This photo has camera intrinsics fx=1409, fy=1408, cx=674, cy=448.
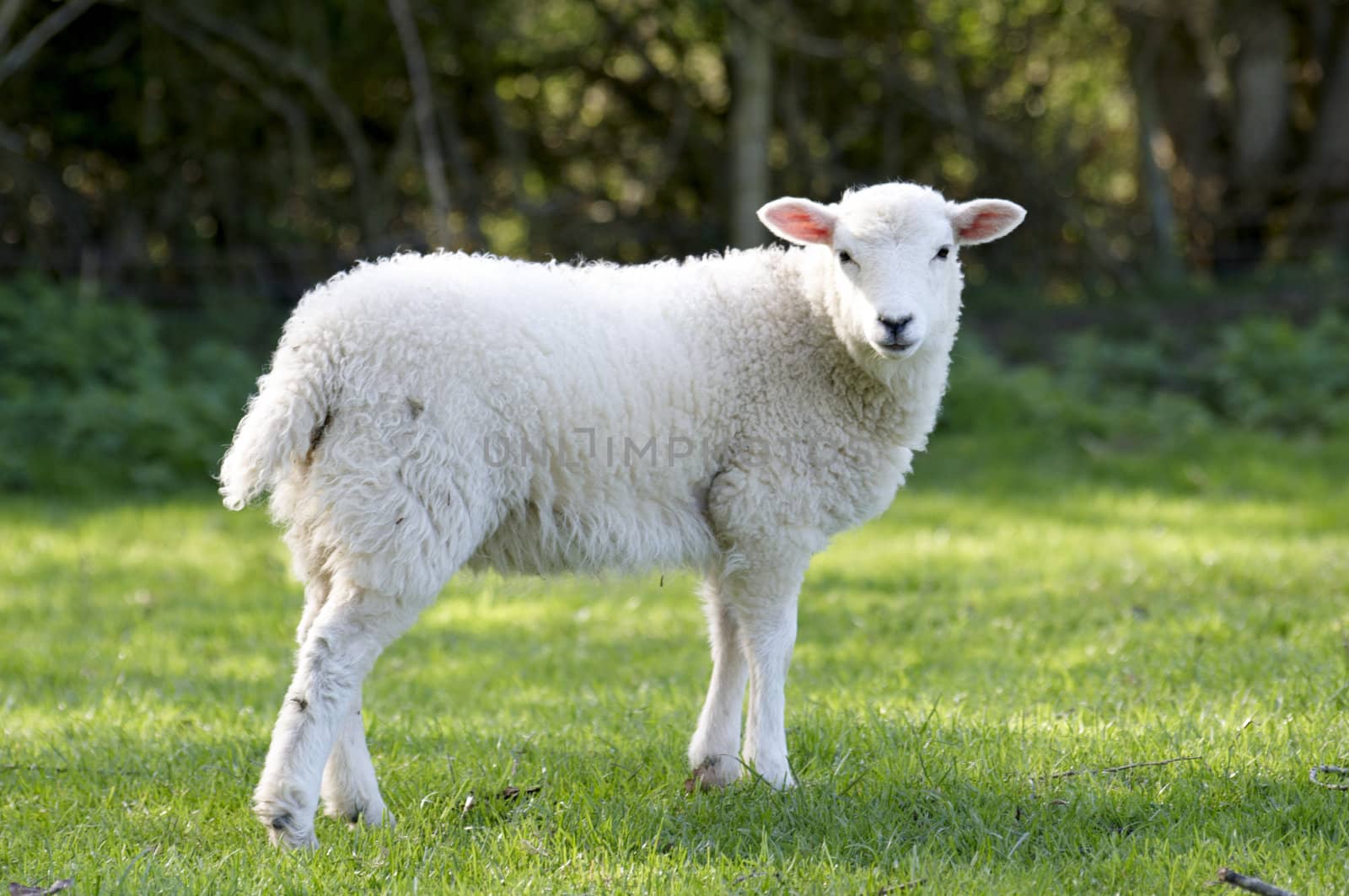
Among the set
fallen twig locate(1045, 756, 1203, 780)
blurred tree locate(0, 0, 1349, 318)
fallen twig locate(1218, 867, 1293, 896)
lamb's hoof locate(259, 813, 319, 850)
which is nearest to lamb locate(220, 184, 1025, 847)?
lamb's hoof locate(259, 813, 319, 850)

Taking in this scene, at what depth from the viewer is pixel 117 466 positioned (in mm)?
10156

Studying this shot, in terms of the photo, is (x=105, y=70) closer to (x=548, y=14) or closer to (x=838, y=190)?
(x=548, y=14)

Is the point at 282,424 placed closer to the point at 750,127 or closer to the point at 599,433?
the point at 599,433

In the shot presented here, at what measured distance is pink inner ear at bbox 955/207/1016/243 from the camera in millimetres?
4609

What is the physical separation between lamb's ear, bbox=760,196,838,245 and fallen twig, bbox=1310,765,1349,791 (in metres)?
2.10

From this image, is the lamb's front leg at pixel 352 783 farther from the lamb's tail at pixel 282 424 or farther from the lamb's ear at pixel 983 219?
the lamb's ear at pixel 983 219

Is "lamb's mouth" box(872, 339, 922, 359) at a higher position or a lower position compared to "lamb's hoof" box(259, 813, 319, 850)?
higher

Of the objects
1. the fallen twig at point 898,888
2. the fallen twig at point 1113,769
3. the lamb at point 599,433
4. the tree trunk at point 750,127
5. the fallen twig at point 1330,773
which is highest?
the tree trunk at point 750,127

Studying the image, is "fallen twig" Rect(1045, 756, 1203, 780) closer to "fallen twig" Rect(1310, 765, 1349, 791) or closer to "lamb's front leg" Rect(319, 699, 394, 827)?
"fallen twig" Rect(1310, 765, 1349, 791)

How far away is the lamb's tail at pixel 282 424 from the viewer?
3.83m

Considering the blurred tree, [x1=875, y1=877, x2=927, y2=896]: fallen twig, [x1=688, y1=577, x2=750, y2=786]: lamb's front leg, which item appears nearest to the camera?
[x1=875, y1=877, x2=927, y2=896]: fallen twig

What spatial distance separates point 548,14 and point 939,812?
11.4m

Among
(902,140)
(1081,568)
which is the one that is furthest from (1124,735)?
(902,140)

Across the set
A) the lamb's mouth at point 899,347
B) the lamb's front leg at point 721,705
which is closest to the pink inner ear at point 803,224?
the lamb's mouth at point 899,347
